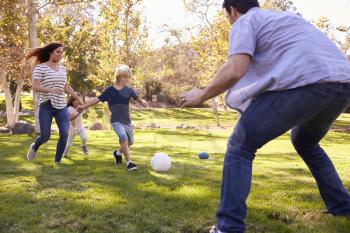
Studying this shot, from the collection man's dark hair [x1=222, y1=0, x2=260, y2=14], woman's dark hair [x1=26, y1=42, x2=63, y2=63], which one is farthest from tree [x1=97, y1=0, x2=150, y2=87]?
man's dark hair [x1=222, y1=0, x2=260, y2=14]

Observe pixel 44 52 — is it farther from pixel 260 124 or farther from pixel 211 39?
pixel 211 39

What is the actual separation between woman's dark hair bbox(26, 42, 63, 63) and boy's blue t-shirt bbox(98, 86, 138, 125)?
1203mm

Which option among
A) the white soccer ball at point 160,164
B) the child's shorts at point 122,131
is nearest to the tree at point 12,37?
the child's shorts at point 122,131

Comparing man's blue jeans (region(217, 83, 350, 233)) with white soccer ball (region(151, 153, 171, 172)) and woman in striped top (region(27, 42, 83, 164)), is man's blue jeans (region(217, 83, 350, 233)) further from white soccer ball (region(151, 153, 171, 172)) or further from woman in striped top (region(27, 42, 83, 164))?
woman in striped top (region(27, 42, 83, 164))

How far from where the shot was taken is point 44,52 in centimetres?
A: 777

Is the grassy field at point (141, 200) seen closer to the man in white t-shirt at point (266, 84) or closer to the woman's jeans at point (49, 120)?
the woman's jeans at point (49, 120)

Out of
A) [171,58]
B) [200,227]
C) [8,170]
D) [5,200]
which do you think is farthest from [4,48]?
[171,58]

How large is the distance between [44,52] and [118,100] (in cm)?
159

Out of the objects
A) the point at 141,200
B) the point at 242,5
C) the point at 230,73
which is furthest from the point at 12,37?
the point at 230,73

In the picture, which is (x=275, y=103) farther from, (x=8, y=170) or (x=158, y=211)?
(x=8, y=170)

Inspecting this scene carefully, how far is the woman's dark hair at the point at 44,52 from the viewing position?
7727 millimetres

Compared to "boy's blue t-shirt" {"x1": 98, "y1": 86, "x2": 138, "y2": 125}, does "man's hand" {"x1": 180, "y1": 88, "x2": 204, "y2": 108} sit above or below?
above

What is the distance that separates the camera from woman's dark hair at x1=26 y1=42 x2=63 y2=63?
25.3ft

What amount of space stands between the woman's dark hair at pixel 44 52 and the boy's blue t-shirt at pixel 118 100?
3.95 feet
